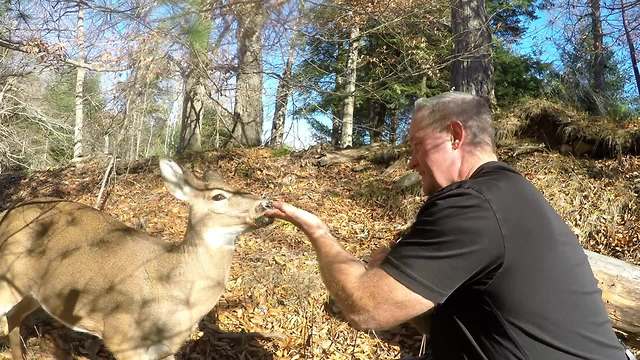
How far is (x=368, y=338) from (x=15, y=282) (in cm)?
303

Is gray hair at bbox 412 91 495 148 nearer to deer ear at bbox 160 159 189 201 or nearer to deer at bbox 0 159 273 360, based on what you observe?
deer at bbox 0 159 273 360

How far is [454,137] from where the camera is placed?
9.54 feet

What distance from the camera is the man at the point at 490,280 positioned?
240cm

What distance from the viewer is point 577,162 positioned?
8.52 m

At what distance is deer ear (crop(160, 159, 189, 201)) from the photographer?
4152 millimetres

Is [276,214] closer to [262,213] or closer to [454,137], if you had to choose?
[262,213]

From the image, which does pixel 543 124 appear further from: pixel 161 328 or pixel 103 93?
pixel 161 328

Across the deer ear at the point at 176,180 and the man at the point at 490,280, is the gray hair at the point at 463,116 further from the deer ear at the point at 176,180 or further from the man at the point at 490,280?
the deer ear at the point at 176,180

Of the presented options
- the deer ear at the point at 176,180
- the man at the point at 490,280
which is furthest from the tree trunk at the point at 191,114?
the man at the point at 490,280

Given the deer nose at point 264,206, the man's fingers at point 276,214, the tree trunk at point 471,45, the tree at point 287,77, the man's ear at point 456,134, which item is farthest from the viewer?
the tree trunk at point 471,45

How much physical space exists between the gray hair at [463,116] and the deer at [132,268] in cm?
125

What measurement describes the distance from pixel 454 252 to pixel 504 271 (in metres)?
0.23

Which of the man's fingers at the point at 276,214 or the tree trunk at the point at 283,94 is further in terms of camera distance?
the tree trunk at the point at 283,94

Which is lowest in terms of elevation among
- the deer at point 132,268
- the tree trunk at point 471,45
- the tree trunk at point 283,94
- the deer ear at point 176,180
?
the deer at point 132,268
